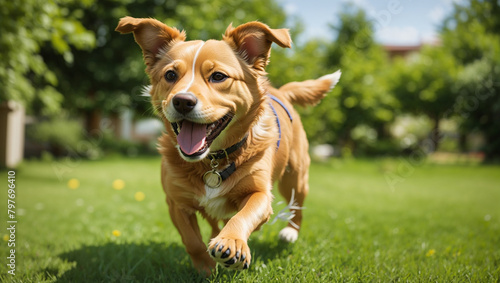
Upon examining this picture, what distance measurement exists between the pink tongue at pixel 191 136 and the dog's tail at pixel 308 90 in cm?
171

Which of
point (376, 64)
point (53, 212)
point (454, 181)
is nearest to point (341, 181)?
point (454, 181)

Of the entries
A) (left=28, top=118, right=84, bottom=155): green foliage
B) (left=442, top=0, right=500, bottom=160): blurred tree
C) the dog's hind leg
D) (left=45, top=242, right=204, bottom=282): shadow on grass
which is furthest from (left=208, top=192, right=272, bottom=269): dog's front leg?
(left=442, top=0, right=500, bottom=160): blurred tree

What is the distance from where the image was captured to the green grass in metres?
3.09

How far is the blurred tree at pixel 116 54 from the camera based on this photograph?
1566cm

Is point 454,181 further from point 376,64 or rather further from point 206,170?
point 376,64

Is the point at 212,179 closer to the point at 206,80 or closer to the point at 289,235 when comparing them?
the point at 206,80

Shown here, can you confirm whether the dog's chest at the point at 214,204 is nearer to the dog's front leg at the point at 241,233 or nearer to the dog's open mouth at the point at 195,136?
the dog's front leg at the point at 241,233

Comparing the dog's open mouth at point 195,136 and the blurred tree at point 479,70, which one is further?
the blurred tree at point 479,70

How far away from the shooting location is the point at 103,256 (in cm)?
355

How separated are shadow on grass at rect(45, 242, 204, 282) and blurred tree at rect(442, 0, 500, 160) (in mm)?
16783

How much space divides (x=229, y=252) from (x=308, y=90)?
7.91 ft

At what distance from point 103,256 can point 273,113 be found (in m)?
2.04

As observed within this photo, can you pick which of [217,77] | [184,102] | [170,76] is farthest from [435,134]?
[184,102]

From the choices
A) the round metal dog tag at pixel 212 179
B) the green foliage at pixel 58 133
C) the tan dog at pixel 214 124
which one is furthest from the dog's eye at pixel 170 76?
the green foliage at pixel 58 133
